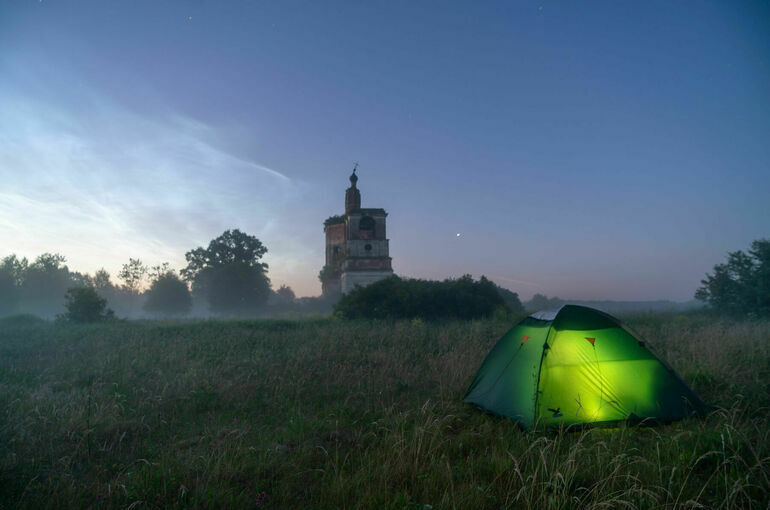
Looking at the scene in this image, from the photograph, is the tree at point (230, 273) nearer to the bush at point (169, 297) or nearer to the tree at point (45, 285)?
the bush at point (169, 297)

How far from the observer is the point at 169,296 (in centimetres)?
5212

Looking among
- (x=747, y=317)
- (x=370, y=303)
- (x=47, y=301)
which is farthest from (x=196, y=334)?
(x=47, y=301)

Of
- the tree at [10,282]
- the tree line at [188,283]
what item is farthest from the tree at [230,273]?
the tree at [10,282]

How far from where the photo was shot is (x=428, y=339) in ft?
39.2

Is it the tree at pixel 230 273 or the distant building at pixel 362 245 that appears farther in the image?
the tree at pixel 230 273

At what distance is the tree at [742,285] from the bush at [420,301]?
44.4ft

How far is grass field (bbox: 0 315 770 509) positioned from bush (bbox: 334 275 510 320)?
10.1 m

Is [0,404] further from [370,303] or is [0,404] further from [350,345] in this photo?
[370,303]

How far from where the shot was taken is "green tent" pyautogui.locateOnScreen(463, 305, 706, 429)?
5156mm

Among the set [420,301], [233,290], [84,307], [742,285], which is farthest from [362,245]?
[742,285]

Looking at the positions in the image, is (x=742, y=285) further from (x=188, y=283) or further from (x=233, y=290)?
(x=188, y=283)

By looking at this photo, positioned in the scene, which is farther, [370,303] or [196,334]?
[370,303]

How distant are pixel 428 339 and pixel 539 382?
682 centimetres

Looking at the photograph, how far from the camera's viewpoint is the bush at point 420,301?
65.2 ft
